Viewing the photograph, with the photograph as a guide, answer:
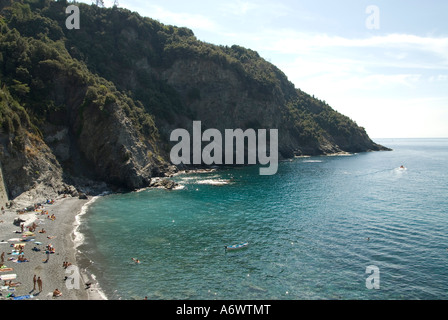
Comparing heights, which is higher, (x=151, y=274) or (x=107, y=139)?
(x=107, y=139)

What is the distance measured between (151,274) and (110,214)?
2463 cm

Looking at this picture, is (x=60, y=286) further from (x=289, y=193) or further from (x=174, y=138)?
(x=174, y=138)

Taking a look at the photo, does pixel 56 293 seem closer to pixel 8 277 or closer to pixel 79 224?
pixel 8 277

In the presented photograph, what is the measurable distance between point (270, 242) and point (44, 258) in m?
26.7

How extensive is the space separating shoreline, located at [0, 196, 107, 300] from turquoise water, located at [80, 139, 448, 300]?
179cm

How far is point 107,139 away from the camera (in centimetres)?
7275

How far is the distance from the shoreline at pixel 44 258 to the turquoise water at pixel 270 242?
179 centimetres

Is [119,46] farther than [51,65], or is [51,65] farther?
[119,46]

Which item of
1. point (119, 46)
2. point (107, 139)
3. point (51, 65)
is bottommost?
point (107, 139)

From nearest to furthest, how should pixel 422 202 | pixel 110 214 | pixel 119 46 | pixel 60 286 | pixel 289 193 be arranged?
pixel 60 286 → pixel 110 214 → pixel 422 202 → pixel 289 193 → pixel 119 46

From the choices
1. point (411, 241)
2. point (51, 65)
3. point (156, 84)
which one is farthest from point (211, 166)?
point (411, 241)

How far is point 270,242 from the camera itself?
38.3 m

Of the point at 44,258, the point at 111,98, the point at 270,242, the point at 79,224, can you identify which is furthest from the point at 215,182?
the point at 44,258

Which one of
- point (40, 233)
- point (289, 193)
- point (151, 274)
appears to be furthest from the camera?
point (289, 193)
